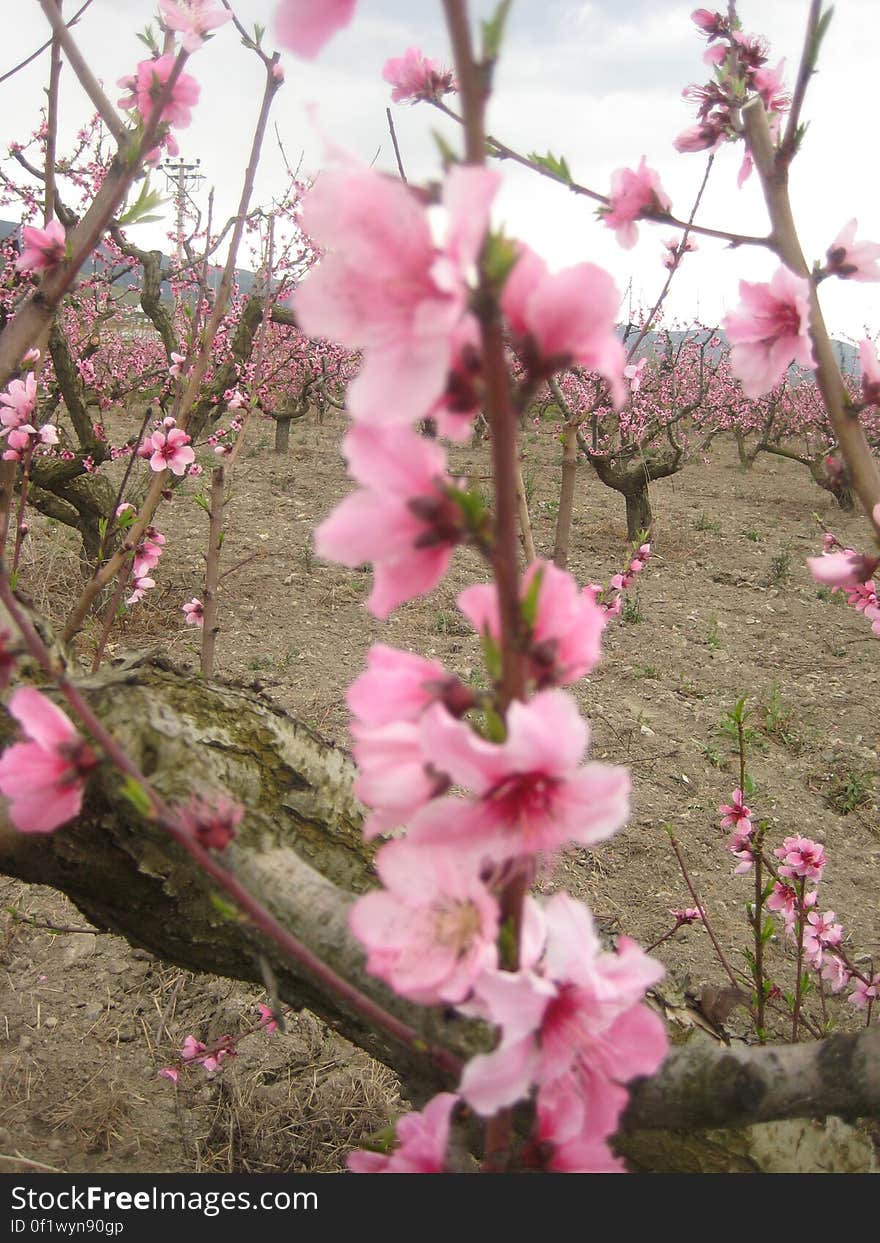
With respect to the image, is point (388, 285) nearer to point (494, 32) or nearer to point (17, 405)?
point (494, 32)

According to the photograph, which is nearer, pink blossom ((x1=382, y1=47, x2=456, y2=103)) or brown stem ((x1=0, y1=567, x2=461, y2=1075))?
brown stem ((x1=0, y1=567, x2=461, y2=1075))

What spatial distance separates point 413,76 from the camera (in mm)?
1629

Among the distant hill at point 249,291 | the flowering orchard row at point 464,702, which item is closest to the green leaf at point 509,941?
the flowering orchard row at point 464,702

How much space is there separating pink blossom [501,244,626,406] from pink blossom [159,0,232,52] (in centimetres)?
134

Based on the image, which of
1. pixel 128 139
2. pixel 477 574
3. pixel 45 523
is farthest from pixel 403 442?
pixel 45 523

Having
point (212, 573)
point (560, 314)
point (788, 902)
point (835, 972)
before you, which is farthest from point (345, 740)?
point (560, 314)

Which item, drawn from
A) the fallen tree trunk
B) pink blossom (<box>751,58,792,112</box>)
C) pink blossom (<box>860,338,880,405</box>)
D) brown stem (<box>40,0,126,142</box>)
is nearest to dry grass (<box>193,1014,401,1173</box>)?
the fallen tree trunk

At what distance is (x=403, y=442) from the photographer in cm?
52

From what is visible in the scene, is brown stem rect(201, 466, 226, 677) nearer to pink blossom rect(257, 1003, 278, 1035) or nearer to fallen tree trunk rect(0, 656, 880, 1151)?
pink blossom rect(257, 1003, 278, 1035)

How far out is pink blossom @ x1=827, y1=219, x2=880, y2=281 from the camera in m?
1.25

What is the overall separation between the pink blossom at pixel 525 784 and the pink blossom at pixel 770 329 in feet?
2.48

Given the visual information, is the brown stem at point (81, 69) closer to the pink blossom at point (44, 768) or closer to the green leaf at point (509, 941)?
the pink blossom at point (44, 768)

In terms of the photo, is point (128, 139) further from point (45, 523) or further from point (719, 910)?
point (45, 523)

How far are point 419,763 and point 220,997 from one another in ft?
8.25
